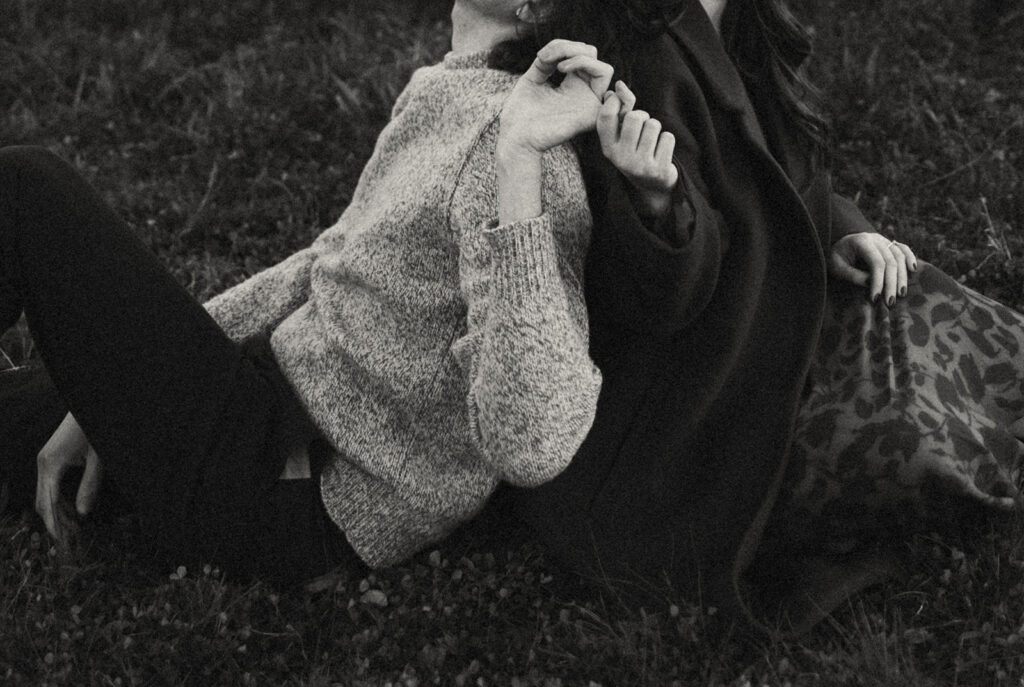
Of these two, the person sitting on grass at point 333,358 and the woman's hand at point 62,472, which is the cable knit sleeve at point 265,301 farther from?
the woman's hand at point 62,472

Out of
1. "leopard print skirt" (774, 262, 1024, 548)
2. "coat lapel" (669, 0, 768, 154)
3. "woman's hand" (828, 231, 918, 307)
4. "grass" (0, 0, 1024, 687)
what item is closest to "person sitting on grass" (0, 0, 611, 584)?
"grass" (0, 0, 1024, 687)

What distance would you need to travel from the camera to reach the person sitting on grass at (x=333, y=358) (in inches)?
101

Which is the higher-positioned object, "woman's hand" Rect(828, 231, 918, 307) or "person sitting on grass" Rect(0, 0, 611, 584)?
"person sitting on grass" Rect(0, 0, 611, 584)

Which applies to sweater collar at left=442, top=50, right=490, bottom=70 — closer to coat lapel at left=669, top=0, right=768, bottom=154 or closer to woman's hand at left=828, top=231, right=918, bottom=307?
coat lapel at left=669, top=0, right=768, bottom=154

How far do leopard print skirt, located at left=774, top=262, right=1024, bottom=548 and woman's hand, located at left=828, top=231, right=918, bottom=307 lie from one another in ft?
0.11

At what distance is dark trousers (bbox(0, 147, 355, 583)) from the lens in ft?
9.08

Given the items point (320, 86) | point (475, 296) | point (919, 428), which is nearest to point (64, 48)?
point (320, 86)

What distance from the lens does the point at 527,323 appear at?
2.42 meters

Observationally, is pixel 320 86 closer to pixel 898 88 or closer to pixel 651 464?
pixel 898 88

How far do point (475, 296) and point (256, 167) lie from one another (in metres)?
3.00

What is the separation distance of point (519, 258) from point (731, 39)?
1.03 meters

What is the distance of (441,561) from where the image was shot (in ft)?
10.2

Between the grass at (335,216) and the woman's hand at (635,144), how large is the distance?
106cm

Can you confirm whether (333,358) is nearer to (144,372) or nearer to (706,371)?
(144,372)
